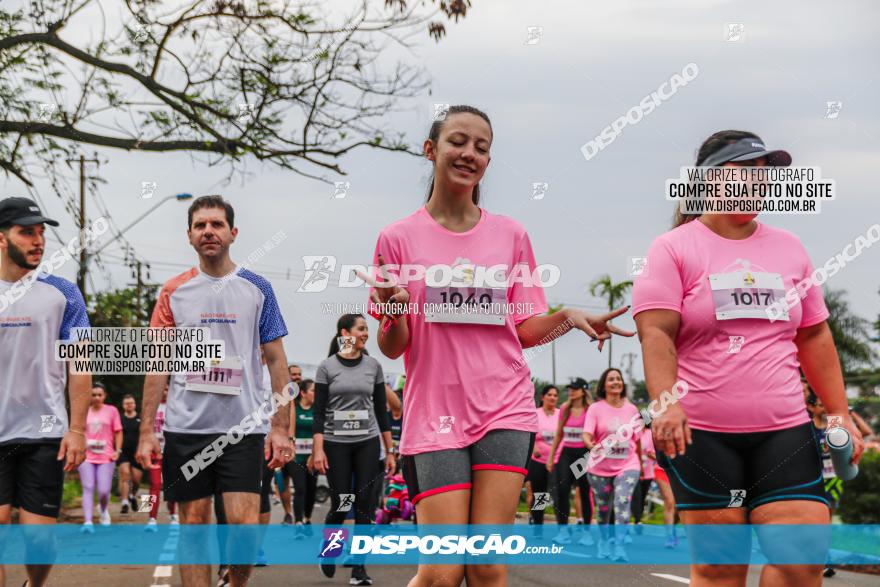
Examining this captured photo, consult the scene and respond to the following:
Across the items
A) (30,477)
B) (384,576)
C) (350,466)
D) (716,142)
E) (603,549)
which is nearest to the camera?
(716,142)

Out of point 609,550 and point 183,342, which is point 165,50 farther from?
point 609,550

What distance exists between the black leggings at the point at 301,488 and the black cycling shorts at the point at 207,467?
6708mm

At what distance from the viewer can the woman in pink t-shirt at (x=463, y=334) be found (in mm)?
4668

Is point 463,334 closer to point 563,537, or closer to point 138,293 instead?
point 138,293

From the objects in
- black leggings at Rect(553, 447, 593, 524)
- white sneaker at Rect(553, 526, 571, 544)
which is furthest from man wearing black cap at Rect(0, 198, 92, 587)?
white sneaker at Rect(553, 526, 571, 544)

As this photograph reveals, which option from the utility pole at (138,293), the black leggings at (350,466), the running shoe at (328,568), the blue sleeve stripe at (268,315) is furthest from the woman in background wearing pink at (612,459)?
the blue sleeve stripe at (268,315)

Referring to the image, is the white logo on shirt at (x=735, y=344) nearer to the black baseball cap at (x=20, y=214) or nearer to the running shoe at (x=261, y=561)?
the black baseball cap at (x=20, y=214)

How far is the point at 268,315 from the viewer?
6.94m

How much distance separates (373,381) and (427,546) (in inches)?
221

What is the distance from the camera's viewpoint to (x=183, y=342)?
666 centimetres

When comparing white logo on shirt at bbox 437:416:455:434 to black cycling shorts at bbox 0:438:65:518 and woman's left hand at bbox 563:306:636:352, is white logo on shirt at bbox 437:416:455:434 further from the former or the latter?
black cycling shorts at bbox 0:438:65:518

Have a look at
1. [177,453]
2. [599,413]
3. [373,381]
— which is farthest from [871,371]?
[177,453]

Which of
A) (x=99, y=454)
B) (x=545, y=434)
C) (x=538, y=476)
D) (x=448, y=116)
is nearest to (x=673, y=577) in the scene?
(x=538, y=476)

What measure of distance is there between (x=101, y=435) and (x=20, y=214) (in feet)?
33.3
